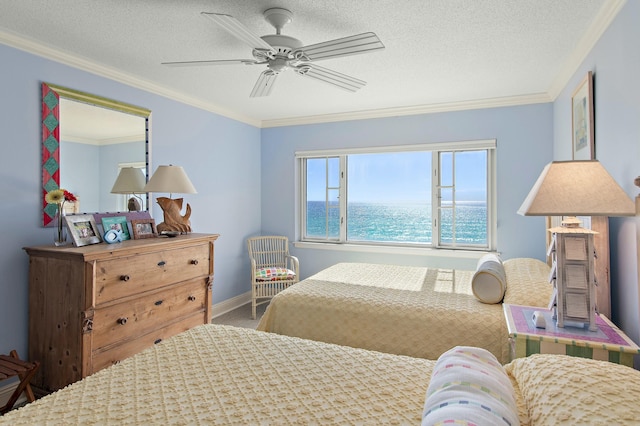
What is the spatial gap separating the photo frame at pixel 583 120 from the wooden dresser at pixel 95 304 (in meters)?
3.13

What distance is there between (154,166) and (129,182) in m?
0.36

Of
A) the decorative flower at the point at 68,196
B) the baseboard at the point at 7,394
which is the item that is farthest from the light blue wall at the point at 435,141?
the baseboard at the point at 7,394

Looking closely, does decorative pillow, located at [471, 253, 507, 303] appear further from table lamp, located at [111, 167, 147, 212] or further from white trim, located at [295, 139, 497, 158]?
table lamp, located at [111, 167, 147, 212]

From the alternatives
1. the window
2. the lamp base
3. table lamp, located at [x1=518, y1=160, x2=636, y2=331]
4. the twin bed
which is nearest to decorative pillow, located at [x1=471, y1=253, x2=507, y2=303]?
the twin bed

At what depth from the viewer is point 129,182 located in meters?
3.32

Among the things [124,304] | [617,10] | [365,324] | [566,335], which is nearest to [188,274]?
[124,304]

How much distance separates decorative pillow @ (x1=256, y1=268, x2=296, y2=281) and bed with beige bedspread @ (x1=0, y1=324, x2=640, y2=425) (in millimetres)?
2683

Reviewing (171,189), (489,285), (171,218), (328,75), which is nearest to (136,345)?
(171,218)

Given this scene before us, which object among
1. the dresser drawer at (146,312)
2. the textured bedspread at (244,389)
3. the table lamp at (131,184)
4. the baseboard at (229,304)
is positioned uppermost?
the table lamp at (131,184)

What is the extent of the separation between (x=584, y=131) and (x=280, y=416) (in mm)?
2781

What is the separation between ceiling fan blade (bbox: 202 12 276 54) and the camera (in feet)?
5.84

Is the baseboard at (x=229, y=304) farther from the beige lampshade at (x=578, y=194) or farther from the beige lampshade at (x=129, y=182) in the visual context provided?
the beige lampshade at (x=578, y=194)

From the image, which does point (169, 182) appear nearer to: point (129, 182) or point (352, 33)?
point (129, 182)

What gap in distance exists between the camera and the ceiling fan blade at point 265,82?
2568 millimetres
